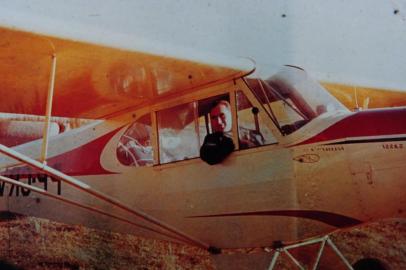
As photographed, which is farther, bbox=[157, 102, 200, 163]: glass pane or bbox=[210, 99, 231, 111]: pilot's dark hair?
bbox=[157, 102, 200, 163]: glass pane

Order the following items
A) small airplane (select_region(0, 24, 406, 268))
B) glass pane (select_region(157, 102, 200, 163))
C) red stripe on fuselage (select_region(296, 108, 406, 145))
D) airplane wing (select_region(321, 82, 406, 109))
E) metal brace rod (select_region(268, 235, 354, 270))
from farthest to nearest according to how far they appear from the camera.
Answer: airplane wing (select_region(321, 82, 406, 109)) → glass pane (select_region(157, 102, 200, 163)) → metal brace rod (select_region(268, 235, 354, 270)) → small airplane (select_region(0, 24, 406, 268)) → red stripe on fuselage (select_region(296, 108, 406, 145))

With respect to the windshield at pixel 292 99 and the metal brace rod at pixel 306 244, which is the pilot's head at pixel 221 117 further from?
the metal brace rod at pixel 306 244

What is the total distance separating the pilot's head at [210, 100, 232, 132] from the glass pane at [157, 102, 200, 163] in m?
0.16

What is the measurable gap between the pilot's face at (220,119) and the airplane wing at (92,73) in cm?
24

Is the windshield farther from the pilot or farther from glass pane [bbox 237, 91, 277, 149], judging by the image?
the pilot

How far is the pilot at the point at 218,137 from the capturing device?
10.7 feet

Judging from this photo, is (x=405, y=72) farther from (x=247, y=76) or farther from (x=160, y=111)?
(x=160, y=111)

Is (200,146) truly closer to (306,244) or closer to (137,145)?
(137,145)

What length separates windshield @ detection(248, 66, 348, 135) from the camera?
124 inches

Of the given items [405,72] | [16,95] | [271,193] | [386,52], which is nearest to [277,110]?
[271,193]

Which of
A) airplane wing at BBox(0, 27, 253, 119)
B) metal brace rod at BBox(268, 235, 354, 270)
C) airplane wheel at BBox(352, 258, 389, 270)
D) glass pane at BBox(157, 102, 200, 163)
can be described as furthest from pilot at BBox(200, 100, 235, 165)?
airplane wheel at BBox(352, 258, 389, 270)

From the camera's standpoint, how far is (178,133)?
354 cm

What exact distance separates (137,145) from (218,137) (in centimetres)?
85

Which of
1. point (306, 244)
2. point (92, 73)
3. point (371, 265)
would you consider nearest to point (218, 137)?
point (306, 244)
